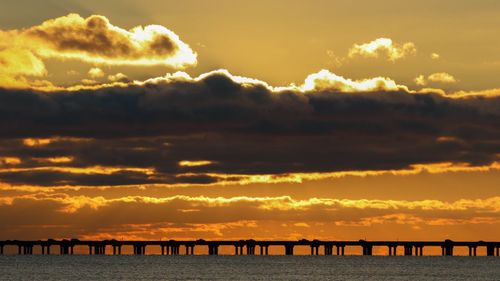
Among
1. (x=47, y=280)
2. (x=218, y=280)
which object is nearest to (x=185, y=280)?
(x=218, y=280)

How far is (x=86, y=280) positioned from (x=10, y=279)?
488 inches

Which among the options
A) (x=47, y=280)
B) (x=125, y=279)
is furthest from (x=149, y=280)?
(x=47, y=280)

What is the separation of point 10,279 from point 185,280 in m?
28.5

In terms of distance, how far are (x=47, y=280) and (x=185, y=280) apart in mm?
22202

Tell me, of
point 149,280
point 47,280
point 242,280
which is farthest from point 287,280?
point 47,280

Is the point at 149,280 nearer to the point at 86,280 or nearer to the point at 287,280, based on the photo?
the point at 86,280

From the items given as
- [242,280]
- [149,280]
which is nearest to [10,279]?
[149,280]

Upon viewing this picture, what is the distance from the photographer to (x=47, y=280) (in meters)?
195

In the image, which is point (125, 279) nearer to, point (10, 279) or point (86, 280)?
point (86, 280)

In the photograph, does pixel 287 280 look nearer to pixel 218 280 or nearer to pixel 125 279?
pixel 218 280

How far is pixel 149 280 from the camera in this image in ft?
650

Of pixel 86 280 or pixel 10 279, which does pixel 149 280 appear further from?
pixel 10 279

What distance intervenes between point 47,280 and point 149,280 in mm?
16404

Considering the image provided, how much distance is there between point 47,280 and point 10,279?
6910 millimetres
